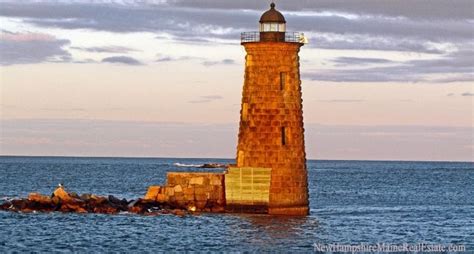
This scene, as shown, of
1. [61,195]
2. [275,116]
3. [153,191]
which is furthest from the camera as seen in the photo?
[61,195]

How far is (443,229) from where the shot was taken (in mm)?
48781

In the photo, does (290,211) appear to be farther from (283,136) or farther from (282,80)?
(282,80)

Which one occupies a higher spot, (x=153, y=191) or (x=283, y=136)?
(x=283, y=136)

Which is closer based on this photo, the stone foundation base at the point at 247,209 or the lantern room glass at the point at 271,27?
the stone foundation base at the point at 247,209

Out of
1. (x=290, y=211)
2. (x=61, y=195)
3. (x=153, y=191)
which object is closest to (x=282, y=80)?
(x=290, y=211)

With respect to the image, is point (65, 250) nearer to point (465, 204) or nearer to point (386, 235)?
point (386, 235)

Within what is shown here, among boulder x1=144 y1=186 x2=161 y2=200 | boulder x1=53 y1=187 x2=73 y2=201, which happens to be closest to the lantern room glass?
boulder x1=144 y1=186 x2=161 y2=200

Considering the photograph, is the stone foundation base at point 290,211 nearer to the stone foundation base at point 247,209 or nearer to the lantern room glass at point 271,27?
the stone foundation base at point 247,209

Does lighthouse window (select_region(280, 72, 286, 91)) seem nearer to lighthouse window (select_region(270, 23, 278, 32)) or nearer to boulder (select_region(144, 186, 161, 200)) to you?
lighthouse window (select_region(270, 23, 278, 32))

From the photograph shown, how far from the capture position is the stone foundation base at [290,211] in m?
46.3

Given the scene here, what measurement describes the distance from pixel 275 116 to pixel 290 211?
3.94 meters

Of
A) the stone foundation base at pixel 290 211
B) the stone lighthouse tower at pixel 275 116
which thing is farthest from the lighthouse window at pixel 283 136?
the stone foundation base at pixel 290 211

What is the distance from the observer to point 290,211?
154ft

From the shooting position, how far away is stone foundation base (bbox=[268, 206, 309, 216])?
4634 centimetres
